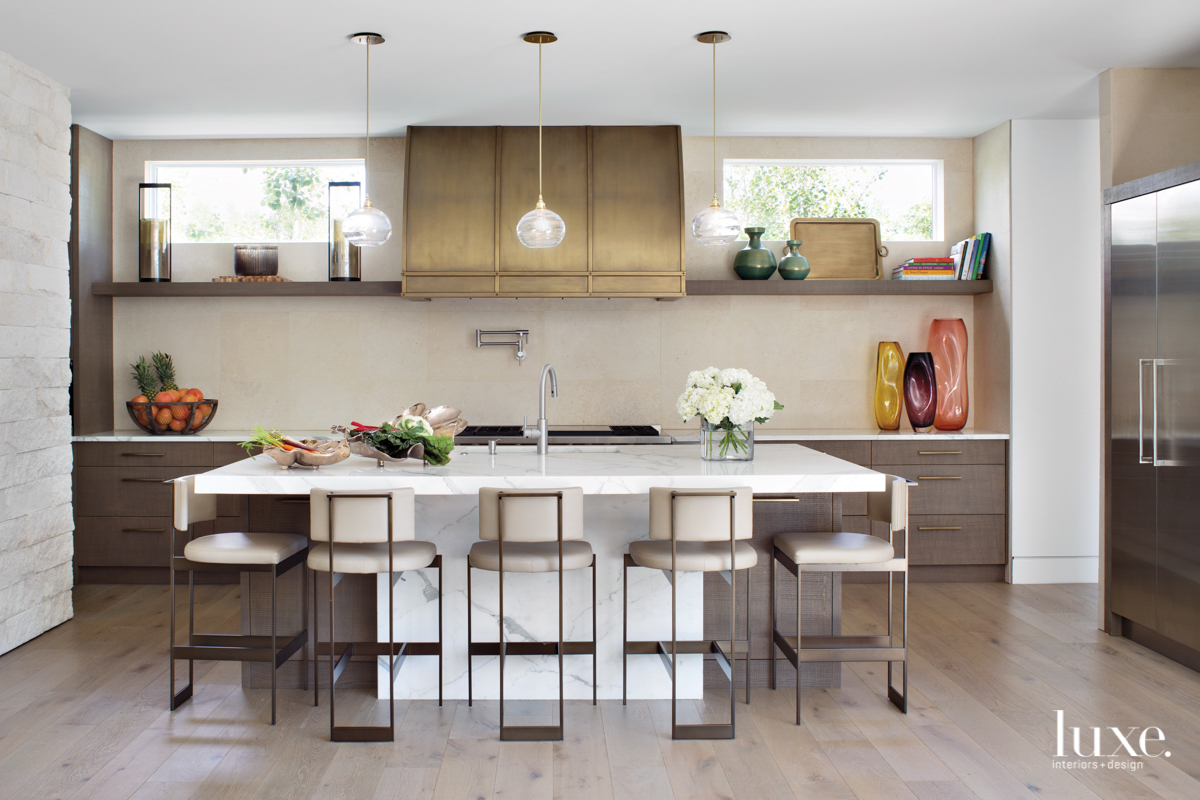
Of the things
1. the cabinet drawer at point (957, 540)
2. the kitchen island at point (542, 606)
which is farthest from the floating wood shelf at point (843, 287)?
the kitchen island at point (542, 606)

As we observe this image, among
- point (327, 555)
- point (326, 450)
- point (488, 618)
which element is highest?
point (326, 450)

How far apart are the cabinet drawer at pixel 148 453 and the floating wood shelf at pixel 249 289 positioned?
87 centimetres

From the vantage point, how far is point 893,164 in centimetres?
527

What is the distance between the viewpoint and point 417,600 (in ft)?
10.2

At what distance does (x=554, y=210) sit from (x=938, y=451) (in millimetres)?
2531

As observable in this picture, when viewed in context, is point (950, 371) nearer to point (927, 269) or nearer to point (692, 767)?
point (927, 269)

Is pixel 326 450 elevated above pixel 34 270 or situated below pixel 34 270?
below

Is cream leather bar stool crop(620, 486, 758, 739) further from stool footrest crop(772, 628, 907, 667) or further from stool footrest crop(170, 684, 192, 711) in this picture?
stool footrest crop(170, 684, 192, 711)

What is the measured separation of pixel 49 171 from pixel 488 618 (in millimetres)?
2968

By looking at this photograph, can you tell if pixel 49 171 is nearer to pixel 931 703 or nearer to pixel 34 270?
pixel 34 270

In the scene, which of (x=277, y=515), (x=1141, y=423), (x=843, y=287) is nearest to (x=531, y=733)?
(x=277, y=515)

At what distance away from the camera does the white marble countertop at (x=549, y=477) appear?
2748 millimetres

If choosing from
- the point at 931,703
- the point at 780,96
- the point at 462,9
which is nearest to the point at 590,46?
the point at 462,9

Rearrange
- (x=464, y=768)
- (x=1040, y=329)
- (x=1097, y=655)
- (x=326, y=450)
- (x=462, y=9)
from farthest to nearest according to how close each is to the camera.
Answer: (x=1040, y=329) → (x=1097, y=655) → (x=462, y=9) → (x=326, y=450) → (x=464, y=768)
